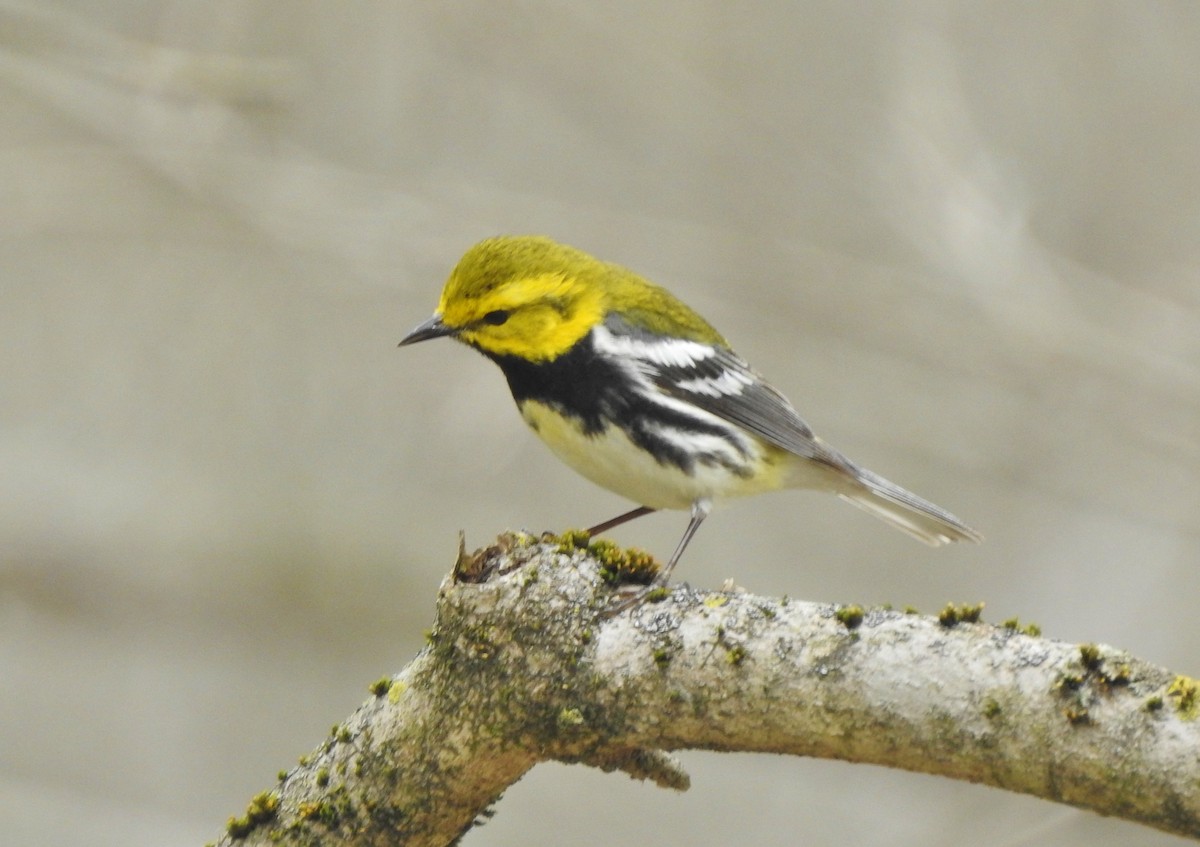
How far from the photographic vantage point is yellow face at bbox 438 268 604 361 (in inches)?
149

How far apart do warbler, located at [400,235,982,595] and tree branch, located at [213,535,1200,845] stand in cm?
117

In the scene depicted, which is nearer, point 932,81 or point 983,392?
point 932,81

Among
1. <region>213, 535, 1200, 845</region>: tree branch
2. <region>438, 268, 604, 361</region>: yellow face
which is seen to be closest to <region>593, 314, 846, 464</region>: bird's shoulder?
<region>438, 268, 604, 361</region>: yellow face

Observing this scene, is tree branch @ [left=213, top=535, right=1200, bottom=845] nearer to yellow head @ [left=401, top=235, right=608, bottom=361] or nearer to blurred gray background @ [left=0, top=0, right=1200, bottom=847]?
yellow head @ [left=401, top=235, right=608, bottom=361]

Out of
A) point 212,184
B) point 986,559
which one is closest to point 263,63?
point 212,184

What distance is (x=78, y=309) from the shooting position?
688 centimetres

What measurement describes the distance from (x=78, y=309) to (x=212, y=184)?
7.46 ft

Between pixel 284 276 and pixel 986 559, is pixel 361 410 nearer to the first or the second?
pixel 284 276

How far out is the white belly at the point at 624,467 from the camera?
146 inches

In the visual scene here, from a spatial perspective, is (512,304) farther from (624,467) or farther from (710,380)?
(710,380)

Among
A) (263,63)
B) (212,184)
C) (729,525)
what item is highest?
(729,525)

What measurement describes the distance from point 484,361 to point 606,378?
2075mm

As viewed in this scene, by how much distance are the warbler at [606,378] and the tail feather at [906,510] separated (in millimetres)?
507

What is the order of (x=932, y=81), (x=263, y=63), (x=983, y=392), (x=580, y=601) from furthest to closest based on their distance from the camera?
(x=983, y=392), (x=932, y=81), (x=263, y=63), (x=580, y=601)
